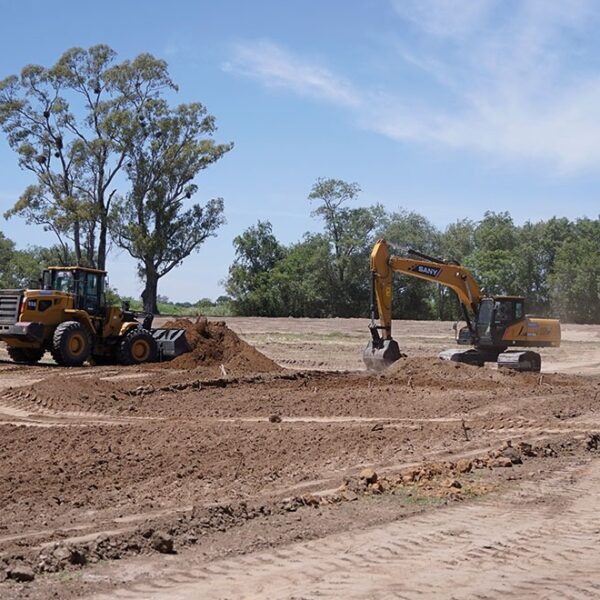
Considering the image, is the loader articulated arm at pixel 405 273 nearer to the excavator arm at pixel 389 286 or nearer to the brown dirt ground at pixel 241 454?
the excavator arm at pixel 389 286

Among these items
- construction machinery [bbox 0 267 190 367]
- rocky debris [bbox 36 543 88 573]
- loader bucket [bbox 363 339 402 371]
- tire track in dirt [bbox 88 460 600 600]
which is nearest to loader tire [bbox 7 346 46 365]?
construction machinery [bbox 0 267 190 367]

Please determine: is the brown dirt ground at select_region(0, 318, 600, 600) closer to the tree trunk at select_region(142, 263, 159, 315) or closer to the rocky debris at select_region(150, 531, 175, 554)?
the rocky debris at select_region(150, 531, 175, 554)

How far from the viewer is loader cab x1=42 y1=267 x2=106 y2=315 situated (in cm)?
2606

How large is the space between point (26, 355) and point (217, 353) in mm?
5687

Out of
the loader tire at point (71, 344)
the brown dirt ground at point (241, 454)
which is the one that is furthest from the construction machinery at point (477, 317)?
the loader tire at point (71, 344)

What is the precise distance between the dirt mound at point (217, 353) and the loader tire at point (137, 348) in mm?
971

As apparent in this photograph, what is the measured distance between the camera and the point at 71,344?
25.0 m

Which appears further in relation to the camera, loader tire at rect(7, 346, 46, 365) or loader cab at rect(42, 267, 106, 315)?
loader tire at rect(7, 346, 46, 365)

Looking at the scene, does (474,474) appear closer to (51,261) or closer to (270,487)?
(270,487)

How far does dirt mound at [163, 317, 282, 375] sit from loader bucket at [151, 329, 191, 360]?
0.65ft

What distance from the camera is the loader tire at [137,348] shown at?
25.9 metres

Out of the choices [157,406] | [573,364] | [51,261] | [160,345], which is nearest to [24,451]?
[157,406]

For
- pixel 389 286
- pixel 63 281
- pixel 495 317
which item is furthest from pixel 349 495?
pixel 63 281

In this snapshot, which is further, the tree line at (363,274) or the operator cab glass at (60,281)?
the tree line at (363,274)
